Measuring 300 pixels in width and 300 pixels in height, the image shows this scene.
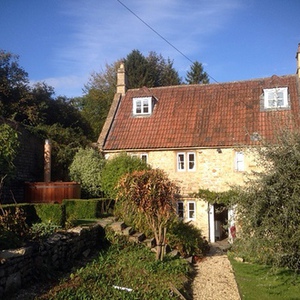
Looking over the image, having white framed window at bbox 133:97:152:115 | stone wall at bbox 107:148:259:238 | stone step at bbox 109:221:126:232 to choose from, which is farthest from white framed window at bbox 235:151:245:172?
stone step at bbox 109:221:126:232

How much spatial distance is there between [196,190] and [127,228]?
7.25 metres

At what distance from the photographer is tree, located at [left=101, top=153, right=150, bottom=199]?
18.5 m

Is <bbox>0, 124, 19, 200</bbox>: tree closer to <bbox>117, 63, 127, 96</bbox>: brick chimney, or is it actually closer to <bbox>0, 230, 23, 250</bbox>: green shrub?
<bbox>0, 230, 23, 250</bbox>: green shrub

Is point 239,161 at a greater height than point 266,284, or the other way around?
point 239,161

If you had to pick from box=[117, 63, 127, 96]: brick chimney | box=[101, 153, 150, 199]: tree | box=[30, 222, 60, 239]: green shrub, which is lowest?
box=[30, 222, 60, 239]: green shrub

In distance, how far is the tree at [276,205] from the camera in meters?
7.45

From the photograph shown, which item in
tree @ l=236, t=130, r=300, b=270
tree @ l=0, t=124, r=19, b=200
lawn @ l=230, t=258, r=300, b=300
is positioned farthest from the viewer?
tree @ l=0, t=124, r=19, b=200

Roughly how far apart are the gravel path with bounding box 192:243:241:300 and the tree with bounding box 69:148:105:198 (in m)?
8.10

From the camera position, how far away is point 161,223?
12500 mm

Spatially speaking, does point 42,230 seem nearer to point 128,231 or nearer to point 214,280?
point 128,231

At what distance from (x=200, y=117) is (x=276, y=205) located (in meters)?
14.7

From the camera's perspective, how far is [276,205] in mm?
7719

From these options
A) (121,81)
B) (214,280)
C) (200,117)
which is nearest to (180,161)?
(200,117)

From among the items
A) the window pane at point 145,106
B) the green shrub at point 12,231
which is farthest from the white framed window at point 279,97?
the green shrub at point 12,231
